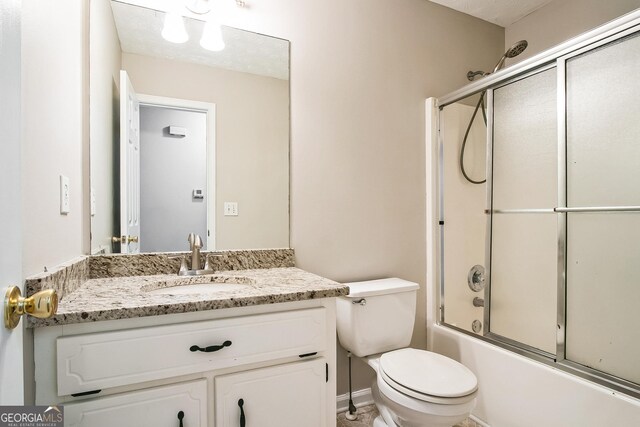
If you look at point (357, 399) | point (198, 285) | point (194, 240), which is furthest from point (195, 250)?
point (357, 399)

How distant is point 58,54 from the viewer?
1.01 metres

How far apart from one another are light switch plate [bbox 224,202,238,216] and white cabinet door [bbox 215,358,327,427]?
78cm

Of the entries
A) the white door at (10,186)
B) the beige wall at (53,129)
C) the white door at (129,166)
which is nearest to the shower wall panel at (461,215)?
the white door at (129,166)

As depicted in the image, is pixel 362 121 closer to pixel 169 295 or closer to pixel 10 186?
pixel 169 295

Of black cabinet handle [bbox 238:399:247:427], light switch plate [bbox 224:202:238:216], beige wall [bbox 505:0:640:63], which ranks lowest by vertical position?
black cabinet handle [bbox 238:399:247:427]

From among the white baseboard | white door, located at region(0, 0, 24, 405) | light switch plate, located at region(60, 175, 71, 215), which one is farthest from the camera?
the white baseboard

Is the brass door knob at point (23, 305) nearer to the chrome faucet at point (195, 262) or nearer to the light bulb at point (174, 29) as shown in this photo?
the chrome faucet at point (195, 262)

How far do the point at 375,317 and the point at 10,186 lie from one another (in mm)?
1483

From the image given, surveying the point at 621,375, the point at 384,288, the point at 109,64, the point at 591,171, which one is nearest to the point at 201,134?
the point at 109,64

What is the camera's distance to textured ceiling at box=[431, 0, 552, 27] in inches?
82.8

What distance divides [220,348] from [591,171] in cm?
164

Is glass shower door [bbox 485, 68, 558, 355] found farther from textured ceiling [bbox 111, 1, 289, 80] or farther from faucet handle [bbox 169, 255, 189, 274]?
faucet handle [bbox 169, 255, 189, 274]

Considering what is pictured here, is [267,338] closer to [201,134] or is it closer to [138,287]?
[138,287]

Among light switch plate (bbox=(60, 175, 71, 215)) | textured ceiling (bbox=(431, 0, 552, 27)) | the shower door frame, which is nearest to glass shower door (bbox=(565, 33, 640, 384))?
the shower door frame
